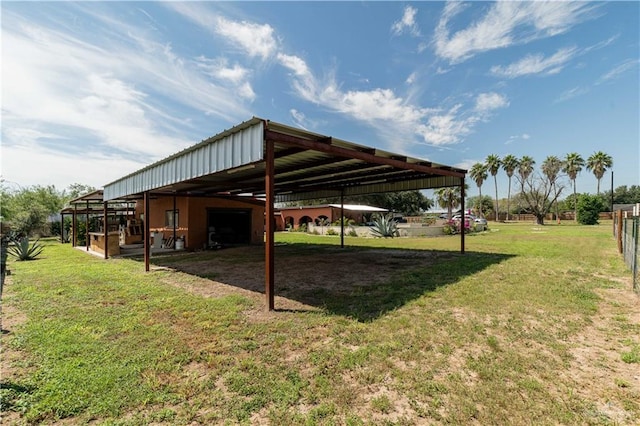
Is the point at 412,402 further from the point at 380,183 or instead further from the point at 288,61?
the point at 288,61

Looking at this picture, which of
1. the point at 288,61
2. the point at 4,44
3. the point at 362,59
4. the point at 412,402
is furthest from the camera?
the point at 362,59

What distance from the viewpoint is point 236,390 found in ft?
9.11

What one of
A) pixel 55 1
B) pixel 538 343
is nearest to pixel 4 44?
pixel 55 1

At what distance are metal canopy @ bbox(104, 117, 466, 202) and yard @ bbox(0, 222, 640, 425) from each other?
2985 millimetres

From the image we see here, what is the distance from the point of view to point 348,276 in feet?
26.6

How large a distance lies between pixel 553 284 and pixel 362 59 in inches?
503

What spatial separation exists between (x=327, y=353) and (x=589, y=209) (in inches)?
1779

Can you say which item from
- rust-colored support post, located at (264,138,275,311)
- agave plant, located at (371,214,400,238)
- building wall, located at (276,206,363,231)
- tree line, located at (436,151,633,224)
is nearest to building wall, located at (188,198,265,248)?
agave plant, located at (371,214,400,238)

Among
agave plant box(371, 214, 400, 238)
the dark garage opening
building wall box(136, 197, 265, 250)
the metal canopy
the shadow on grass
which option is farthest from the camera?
agave plant box(371, 214, 400, 238)

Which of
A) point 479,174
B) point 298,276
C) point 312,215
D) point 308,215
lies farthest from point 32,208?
point 479,174

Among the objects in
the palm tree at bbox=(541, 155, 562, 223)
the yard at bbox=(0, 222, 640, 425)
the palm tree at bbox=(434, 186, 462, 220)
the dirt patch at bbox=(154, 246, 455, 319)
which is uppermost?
the palm tree at bbox=(541, 155, 562, 223)

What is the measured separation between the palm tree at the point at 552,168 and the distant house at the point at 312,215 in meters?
30.1

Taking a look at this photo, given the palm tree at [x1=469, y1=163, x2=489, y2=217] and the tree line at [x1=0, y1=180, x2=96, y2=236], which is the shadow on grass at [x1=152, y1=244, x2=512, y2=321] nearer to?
the tree line at [x1=0, y1=180, x2=96, y2=236]

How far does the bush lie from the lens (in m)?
34.6
